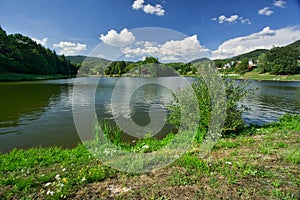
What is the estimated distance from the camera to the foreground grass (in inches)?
149

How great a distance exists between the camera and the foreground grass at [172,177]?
3773mm

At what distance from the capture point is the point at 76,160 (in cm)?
566

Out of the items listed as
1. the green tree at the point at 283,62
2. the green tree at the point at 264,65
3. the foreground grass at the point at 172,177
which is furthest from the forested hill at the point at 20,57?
the green tree at the point at 283,62

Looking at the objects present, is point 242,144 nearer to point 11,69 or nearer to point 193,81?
point 193,81

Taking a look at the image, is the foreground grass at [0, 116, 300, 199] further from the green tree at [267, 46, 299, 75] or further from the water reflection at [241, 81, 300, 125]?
the green tree at [267, 46, 299, 75]

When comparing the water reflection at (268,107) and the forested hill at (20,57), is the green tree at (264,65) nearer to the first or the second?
the water reflection at (268,107)

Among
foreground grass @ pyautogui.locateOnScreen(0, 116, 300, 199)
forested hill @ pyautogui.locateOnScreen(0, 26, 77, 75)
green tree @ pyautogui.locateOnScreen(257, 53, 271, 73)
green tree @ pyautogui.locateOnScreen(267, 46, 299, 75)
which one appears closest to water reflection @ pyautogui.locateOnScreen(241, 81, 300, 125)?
foreground grass @ pyautogui.locateOnScreen(0, 116, 300, 199)

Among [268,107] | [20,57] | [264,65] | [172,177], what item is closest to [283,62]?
A: [264,65]

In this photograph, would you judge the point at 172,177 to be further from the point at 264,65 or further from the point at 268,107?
the point at 264,65

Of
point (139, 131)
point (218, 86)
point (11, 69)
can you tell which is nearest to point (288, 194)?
point (218, 86)

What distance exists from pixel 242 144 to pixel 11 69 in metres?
89.3

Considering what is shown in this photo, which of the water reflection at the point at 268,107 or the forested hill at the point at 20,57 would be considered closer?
the water reflection at the point at 268,107

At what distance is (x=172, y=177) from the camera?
4418 millimetres

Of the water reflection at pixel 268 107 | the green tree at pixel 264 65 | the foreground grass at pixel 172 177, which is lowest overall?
the water reflection at pixel 268 107
